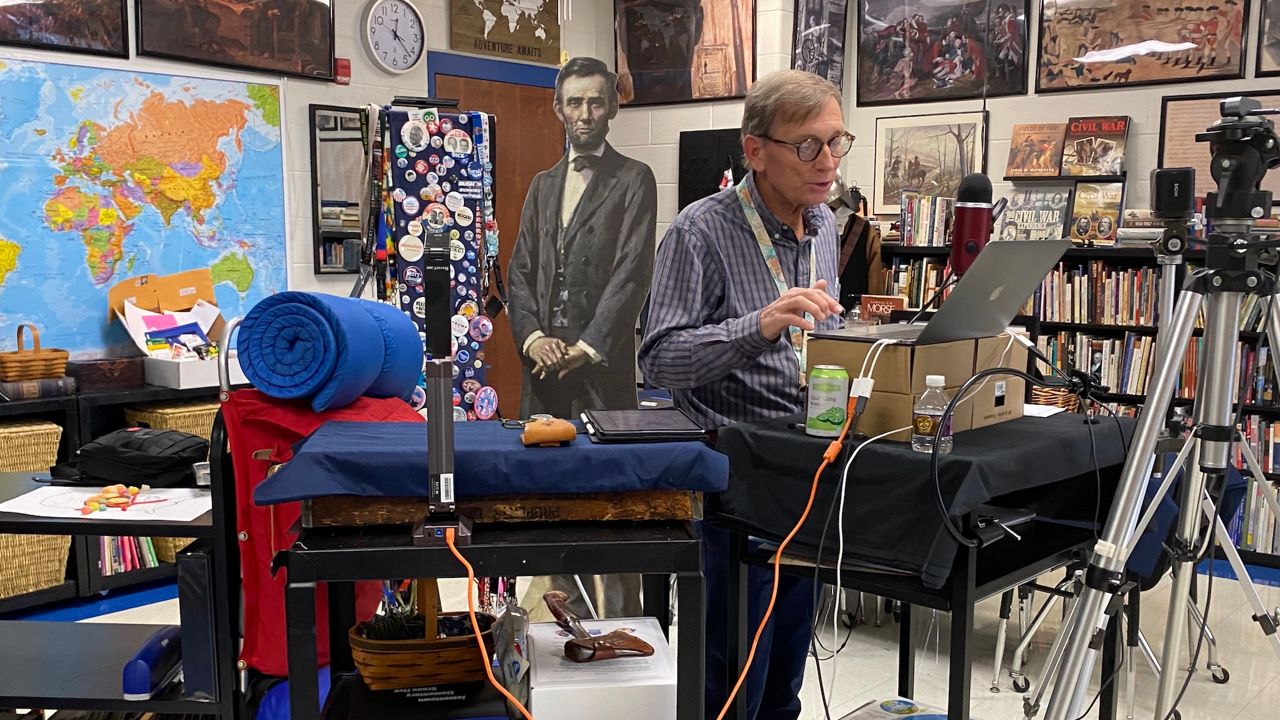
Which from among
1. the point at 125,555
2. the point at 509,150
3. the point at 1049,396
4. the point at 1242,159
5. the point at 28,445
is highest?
the point at 509,150

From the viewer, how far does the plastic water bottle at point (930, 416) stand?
1803mm

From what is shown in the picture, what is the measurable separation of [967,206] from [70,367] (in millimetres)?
3486

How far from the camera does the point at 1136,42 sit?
5238 millimetres

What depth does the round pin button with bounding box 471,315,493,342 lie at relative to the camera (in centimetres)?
382

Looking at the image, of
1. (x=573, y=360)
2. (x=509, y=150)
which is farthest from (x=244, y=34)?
(x=573, y=360)

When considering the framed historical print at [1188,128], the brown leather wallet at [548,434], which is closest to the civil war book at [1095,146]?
the framed historical print at [1188,128]

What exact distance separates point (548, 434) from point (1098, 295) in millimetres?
4189

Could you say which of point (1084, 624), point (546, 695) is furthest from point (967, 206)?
point (546, 695)

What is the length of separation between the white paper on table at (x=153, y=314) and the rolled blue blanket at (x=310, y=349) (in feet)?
8.98

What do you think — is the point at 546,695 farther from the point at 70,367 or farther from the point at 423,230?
the point at 70,367

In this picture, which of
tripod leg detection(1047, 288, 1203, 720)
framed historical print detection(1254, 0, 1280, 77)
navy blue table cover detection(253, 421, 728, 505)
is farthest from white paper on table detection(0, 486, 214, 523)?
framed historical print detection(1254, 0, 1280, 77)

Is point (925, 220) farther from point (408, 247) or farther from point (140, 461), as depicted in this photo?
point (140, 461)

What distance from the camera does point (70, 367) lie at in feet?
13.6

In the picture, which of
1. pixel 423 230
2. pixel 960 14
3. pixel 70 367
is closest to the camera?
pixel 423 230
